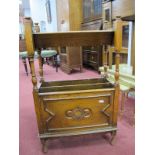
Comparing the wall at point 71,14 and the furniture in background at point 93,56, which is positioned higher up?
the wall at point 71,14

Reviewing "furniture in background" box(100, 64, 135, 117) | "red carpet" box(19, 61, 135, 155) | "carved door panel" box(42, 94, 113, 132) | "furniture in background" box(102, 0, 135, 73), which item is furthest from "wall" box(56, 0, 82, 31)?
"carved door panel" box(42, 94, 113, 132)

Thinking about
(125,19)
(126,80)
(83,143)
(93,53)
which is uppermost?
(125,19)

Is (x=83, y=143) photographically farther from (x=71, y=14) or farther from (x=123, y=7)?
(x=71, y=14)

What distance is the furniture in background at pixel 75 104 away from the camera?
53.4 inches

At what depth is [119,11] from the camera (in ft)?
7.63

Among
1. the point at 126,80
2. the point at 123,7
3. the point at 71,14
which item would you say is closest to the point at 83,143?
the point at 126,80

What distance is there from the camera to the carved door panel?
1.38 metres

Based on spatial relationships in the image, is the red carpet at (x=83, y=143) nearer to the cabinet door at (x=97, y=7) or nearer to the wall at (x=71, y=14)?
the cabinet door at (x=97, y=7)

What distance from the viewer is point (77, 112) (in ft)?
4.67

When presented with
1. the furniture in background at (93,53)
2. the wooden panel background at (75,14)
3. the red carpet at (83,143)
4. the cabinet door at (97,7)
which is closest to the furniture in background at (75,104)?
the red carpet at (83,143)

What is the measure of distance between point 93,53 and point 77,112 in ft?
9.05

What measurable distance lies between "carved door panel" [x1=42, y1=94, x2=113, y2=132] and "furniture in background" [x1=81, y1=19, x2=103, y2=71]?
2.35m
